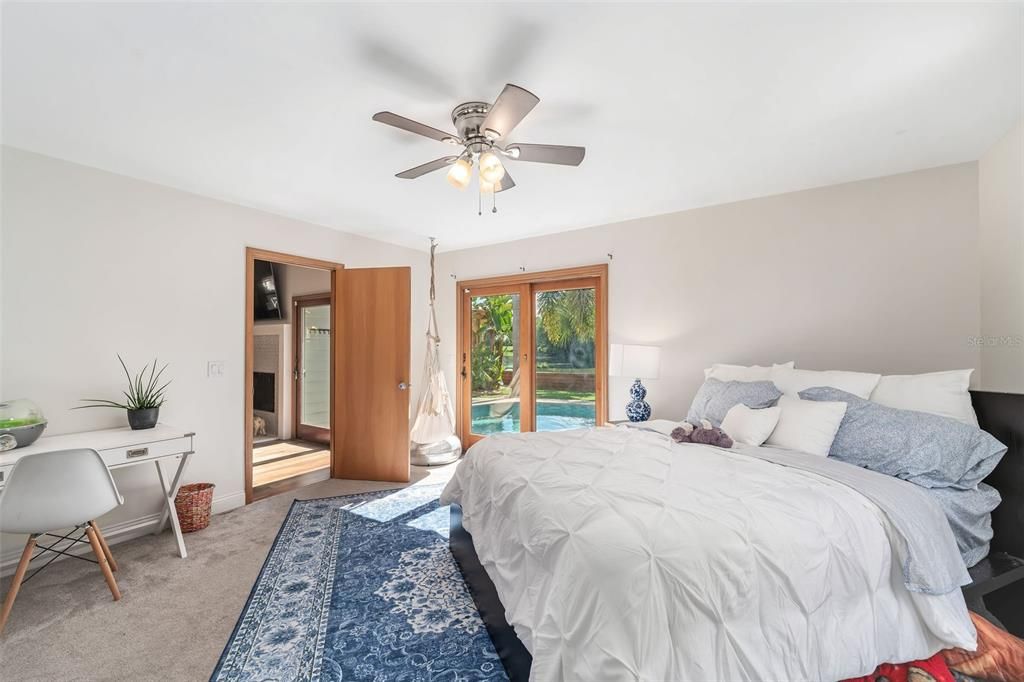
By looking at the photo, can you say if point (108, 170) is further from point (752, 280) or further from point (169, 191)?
point (752, 280)

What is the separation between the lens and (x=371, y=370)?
390 cm

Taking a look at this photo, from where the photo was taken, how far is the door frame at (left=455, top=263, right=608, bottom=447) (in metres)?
3.91

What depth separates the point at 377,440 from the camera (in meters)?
3.84

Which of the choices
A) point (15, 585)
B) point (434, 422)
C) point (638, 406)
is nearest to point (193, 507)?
point (15, 585)

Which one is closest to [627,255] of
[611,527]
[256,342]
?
[611,527]

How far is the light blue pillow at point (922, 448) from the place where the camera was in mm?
1777

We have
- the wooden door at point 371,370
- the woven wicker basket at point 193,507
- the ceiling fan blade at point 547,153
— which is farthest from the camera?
the wooden door at point 371,370

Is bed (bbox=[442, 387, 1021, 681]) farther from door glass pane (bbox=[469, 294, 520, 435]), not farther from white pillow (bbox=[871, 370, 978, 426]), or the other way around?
door glass pane (bbox=[469, 294, 520, 435])

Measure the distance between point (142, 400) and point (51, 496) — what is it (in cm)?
88

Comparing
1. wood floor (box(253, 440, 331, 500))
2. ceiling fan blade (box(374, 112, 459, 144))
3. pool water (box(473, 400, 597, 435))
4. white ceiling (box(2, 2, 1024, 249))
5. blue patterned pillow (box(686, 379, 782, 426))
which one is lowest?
wood floor (box(253, 440, 331, 500))

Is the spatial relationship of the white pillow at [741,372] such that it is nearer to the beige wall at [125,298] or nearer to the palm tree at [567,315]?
the palm tree at [567,315]

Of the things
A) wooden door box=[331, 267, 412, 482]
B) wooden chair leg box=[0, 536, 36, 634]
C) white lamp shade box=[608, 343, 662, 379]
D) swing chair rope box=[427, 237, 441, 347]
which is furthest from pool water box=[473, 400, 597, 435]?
wooden chair leg box=[0, 536, 36, 634]

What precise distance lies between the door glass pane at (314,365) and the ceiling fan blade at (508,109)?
4225 mm

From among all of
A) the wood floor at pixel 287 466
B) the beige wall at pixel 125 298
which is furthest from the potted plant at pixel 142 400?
the wood floor at pixel 287 466
